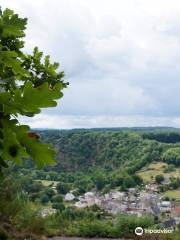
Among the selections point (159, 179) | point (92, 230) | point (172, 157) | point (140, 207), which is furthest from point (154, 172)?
point (92, 230)

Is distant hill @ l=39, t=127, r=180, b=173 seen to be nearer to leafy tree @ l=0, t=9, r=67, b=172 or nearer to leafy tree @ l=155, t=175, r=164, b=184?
leafy tree @ l=155, t=175, r=164, b=184

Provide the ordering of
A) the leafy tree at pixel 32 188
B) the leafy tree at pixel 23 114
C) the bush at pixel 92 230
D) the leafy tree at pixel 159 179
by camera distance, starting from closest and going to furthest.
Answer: the leafy tree at pixel 23 114, the bush at pixel 92 230, the leafy tree at pixel 32 188, the leafy tree at pixel 159 179

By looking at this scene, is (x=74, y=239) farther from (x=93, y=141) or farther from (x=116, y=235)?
(x=93, y=141)

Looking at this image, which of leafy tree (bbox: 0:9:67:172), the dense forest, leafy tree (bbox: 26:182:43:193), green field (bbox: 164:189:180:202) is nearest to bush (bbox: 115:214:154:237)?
the dense forest

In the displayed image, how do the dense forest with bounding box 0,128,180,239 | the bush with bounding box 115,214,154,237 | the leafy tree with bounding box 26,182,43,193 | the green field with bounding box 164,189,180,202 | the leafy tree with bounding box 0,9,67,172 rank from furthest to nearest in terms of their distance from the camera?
1. the green field with bounding box 164,189,180,202
2. the leafy tree with bounding box 26,182,43,193
3. the bush with bounding box 115,214,154,237
4. the dense forest with bounding box 0,128,180,239
5. the leafy tree with bounding box 0,9,67,172

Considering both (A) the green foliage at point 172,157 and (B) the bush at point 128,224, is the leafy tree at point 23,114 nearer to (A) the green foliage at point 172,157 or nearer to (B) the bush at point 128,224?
(B) the bush at point 128,224

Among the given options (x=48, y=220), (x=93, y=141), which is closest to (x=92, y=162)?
(x=93, y=141)

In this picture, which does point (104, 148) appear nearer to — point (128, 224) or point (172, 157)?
point (172, 157)

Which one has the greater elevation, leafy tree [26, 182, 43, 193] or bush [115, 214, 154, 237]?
leafy tree [26, 182, 43, 193]

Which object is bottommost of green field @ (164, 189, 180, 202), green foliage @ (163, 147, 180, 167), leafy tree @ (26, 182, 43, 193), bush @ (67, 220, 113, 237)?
green field @ (164, 189, 180, 202)

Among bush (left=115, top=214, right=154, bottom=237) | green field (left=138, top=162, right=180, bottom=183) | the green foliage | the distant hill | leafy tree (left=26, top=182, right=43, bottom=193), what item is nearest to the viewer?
bush (left=115, top=214, right=154, bottom=237)

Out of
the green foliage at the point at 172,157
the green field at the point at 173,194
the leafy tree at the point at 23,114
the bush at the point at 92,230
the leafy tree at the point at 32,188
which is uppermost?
the leafy tree at the point at 23,114

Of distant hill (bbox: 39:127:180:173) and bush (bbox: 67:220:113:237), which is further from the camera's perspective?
distant hill (bbox: 39:127:180:173)

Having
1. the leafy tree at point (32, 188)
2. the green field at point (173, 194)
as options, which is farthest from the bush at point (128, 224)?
the green field at point (173, 194)
